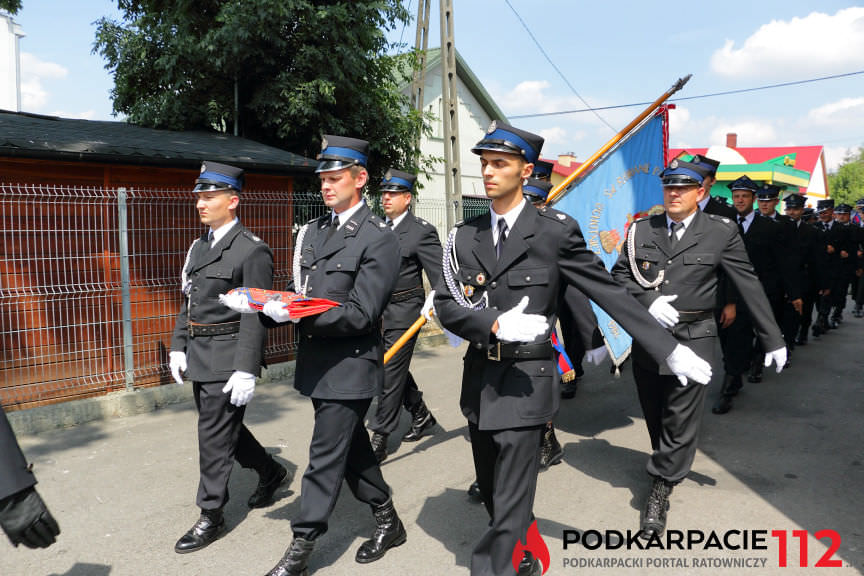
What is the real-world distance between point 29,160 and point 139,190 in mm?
1030

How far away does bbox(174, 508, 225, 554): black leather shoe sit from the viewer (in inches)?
145

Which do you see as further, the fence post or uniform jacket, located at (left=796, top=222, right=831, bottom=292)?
uniform jacket, located at (left=796, top=222, right=831, bottom=292)

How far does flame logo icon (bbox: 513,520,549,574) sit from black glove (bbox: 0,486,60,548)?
1.79m

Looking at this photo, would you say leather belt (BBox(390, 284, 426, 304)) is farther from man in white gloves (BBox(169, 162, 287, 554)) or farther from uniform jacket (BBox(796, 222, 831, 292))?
uniform jacket (BBox(796, 222, 831, 292))

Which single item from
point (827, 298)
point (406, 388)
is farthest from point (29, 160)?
point (827, 298)

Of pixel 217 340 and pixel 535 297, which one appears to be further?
pixel 217 340

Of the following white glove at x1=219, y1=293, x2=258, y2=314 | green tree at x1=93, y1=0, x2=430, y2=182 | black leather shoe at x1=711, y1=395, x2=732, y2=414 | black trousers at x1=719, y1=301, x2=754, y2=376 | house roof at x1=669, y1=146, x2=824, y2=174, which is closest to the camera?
white glove at x1=219, y1=293, x2=258, y2=314

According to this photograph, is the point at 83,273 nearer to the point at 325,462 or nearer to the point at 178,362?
the point at 178,362

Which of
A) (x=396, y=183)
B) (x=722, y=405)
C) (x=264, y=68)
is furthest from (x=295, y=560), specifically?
(x=264, y=68)

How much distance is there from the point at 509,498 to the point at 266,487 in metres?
1.99

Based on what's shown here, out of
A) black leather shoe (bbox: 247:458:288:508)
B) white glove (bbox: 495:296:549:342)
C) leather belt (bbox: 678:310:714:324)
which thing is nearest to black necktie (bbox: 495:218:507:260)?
white glove (bbox: 495:296:549:342)

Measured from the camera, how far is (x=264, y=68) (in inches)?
438

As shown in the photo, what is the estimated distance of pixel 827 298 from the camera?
36.7ft

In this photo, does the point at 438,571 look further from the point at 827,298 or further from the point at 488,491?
the point at 827,298
